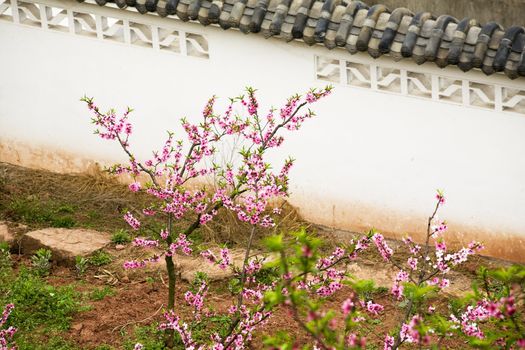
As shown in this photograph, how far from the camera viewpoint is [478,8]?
1248 centimetres

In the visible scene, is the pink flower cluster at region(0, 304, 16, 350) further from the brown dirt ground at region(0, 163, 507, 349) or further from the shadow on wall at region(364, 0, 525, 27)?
the shadow on wall at region(364, 0, 525, 27)

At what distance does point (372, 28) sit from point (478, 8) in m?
3.65

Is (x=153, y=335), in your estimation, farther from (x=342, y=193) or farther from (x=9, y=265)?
(x=342, y=193)

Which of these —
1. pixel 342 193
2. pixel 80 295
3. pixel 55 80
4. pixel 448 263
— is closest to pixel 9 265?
pixel 80 295

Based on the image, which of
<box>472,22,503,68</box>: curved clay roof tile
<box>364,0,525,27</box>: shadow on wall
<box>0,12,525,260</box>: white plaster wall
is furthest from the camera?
<box>364,0,525,27</box>: shadow on wall

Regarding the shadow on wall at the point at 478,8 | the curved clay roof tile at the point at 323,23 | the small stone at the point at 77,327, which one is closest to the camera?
→ the small stone at the point at 77,327

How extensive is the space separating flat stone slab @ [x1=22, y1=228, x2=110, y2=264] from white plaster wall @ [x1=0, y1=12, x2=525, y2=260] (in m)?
1.60

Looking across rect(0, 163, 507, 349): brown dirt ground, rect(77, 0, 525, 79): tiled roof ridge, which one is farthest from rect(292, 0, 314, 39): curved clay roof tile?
rect(0, 163, 507, 349): brown dirt ground

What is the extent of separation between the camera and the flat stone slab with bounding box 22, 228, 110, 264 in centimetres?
968

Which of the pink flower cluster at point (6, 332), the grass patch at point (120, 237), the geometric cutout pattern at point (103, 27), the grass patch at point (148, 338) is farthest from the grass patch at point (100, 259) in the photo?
the geometric cutout pattern at point (103, 27)

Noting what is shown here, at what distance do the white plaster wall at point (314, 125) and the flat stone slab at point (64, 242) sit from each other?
160 centimetres

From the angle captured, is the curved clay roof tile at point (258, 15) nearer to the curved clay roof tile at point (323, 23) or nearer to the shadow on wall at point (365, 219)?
the curved clay roof tile at point (323, 23)

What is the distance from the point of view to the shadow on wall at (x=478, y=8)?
12.3m

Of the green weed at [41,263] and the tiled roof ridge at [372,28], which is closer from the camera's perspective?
the tiled roof ridge at [372,28]
